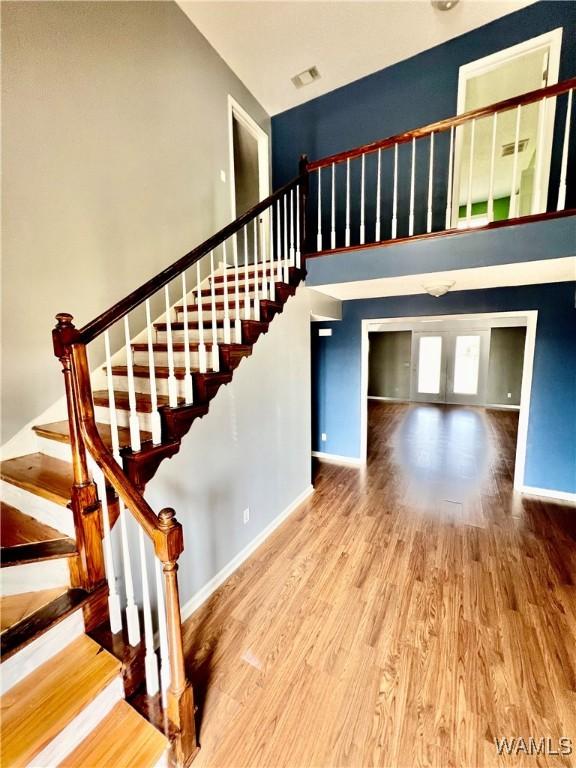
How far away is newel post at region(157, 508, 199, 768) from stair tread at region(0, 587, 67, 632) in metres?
0.56

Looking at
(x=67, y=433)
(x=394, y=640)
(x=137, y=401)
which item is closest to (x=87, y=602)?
(x=67, y=433)

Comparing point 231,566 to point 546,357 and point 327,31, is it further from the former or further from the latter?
point 327,31

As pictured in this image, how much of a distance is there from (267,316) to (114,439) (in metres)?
1.50

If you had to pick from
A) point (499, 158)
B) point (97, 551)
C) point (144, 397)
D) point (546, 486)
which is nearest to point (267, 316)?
point (144, 397)

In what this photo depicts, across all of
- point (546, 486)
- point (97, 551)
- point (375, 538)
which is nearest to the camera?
point (97, 551)

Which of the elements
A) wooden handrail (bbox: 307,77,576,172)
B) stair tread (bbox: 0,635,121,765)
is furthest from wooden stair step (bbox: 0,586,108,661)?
wooden handrail (bbox: 307,77,576,172)

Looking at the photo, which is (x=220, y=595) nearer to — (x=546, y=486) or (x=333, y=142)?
(x=546, y=486)

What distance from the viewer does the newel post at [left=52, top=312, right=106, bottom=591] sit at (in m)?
1.34

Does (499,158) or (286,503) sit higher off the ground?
(499,158)

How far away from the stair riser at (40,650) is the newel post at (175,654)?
446mm

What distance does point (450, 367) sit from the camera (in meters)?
8.40

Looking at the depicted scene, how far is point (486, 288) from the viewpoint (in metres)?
3.58

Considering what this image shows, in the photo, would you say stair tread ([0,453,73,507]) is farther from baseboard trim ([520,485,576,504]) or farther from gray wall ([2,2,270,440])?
baseboard trim ([520,485,576,504])

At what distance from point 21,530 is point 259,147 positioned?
5.22 m
